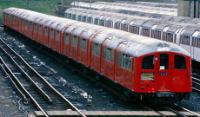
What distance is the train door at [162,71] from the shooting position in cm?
2166

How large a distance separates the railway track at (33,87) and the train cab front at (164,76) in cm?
259

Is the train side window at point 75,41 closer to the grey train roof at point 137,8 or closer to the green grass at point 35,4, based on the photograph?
the grey train roof at point 137,8

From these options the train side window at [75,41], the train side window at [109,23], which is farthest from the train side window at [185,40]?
the train side window at [109,23]

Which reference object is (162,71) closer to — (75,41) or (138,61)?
(138,61)

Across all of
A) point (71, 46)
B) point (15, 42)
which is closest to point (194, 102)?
point (71, 46)

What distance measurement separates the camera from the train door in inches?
853

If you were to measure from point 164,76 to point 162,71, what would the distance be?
0.19m

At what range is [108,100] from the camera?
78.4ft

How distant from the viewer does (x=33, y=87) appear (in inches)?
1080

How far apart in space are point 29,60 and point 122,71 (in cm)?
1697

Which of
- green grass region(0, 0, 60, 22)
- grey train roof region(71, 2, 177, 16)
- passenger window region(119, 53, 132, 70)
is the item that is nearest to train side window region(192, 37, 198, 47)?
passenger window region(119, 53, 132, 70)

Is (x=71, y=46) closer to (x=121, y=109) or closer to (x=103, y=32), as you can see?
(x=103, y=32)

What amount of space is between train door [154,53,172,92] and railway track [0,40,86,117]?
3043mm

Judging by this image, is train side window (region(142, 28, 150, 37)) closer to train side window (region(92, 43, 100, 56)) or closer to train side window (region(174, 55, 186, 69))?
train side window (region(92, 43, 100, 56))
